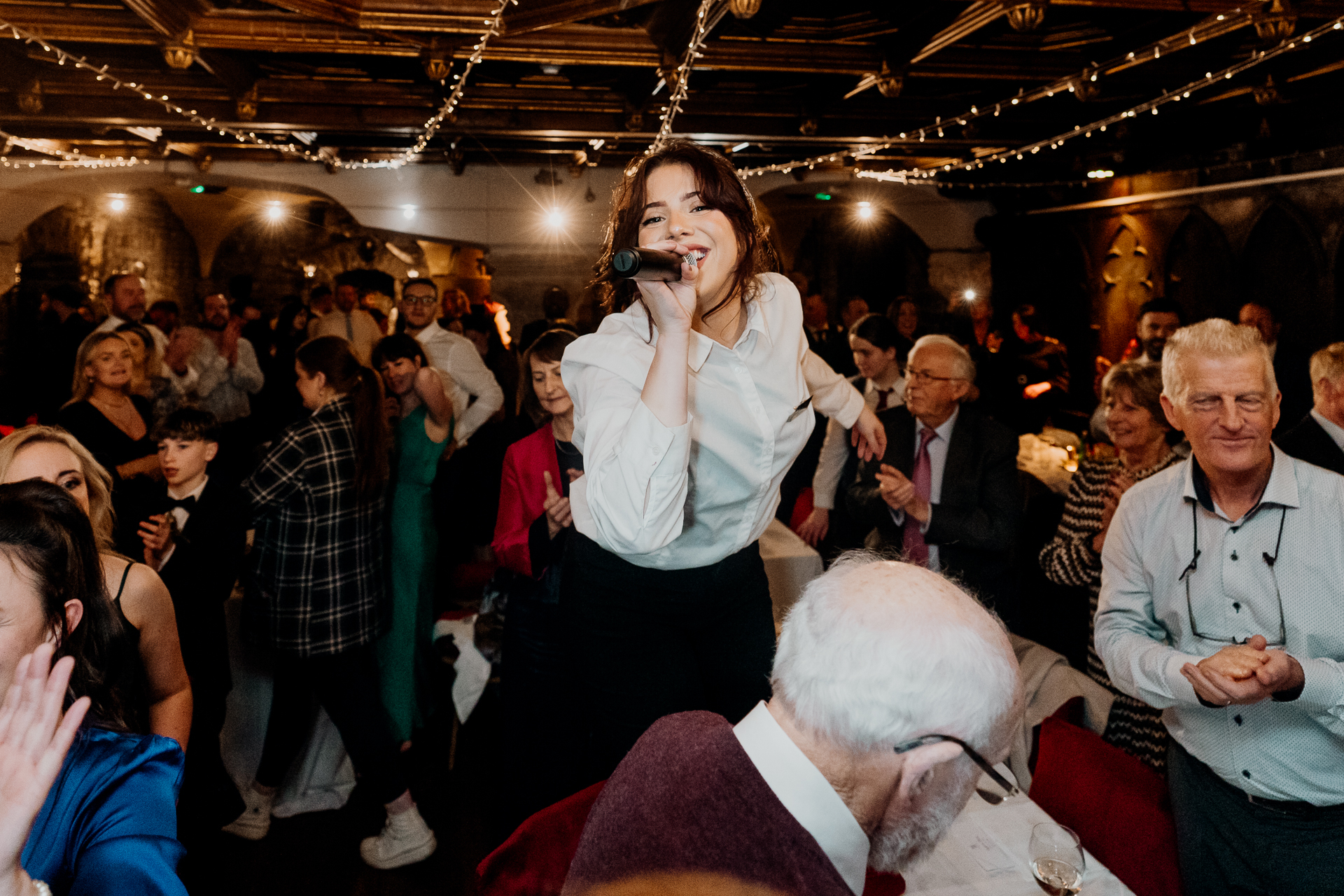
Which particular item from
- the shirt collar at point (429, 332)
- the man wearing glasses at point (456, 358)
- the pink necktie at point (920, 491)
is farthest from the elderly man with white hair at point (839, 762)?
the shirt collar at point (429, 332)

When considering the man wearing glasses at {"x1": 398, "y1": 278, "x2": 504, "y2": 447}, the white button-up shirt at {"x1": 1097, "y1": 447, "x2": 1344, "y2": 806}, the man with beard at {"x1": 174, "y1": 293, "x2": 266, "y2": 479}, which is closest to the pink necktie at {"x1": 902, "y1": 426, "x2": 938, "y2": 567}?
the white button-up shirt at {"x1": 1097, "y1": 447, "x2": 1344, "y2": 806}

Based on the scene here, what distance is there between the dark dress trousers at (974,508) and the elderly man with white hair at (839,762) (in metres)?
1.86

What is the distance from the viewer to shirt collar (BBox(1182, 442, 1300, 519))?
5.41 ft

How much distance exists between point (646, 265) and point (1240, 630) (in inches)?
52.1

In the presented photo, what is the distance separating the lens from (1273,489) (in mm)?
1655

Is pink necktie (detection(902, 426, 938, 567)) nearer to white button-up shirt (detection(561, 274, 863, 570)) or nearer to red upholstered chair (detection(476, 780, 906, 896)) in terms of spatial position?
white button-up shirt (detection(561, 274, 863, 570))

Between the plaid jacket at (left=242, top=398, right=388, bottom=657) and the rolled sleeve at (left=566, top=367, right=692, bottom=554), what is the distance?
1772mm

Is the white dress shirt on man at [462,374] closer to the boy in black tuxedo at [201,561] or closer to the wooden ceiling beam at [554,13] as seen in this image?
the wooden ceiling beam at [554,13]

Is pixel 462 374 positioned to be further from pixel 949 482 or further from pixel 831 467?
pixel 949 482

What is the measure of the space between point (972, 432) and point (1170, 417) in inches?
42.3

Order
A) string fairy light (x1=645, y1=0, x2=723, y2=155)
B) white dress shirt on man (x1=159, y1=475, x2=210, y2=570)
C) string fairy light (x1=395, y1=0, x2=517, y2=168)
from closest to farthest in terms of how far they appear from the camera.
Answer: white dress shirt on man (x1=159, y1=475, x2=210, y2=570) → string fairy light (x1=645, y1=0, x2=723, y2=155) → string fairy light (x1=395, y1=0, x2=517, y2=168)

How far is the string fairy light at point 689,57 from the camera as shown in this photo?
3756mm

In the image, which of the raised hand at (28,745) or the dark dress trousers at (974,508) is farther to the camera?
the dark dress trousers at (974,508)

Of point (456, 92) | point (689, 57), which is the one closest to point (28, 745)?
point (689, 57)
